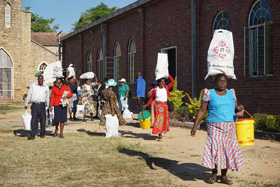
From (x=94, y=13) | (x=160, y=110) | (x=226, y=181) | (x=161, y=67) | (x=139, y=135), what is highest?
(x=94, y=13)

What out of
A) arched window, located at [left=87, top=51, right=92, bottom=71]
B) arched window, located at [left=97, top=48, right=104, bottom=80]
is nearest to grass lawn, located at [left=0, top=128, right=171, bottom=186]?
arched window, located at [left=97, top=48, right=104, bottom=80]

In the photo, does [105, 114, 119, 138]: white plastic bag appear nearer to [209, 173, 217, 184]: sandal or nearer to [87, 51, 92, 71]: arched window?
[209, 173, 217, 184]: sandal

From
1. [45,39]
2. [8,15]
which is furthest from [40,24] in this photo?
[8,15]

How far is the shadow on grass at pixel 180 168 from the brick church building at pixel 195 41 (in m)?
5.28

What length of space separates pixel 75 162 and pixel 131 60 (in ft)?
49.9

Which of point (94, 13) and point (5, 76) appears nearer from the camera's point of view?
point (5, 76)

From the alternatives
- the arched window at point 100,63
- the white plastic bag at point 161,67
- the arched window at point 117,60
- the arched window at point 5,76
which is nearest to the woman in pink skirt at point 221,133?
the white plastic bag at point 161,67

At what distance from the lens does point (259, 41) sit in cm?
1279

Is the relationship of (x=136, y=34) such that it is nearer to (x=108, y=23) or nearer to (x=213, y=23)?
(x=108, y=23)

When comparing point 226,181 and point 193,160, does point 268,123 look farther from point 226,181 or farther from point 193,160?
point 226,181

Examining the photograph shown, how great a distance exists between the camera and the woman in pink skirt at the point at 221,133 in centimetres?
605

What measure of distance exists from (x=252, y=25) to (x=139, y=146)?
6.09 meters

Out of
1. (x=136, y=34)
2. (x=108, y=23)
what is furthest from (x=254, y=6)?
(x=108, y=23)

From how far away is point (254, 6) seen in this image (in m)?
13.0
